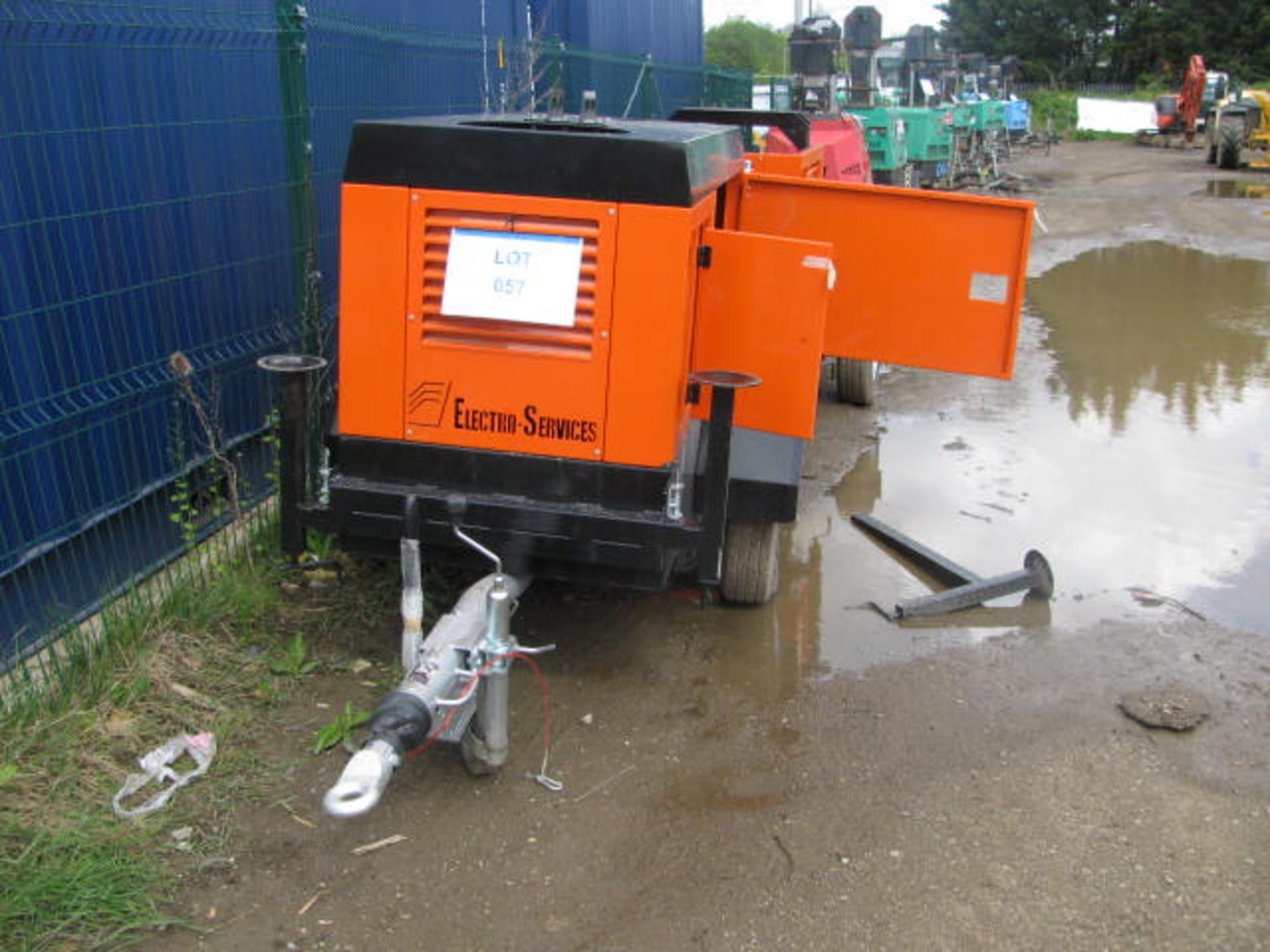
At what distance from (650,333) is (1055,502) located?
10.9 feet

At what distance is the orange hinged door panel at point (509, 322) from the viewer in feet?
13.0

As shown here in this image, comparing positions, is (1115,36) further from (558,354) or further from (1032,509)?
(558,354)

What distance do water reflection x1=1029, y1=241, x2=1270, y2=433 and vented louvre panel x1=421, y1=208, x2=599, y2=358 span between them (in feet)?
16.0

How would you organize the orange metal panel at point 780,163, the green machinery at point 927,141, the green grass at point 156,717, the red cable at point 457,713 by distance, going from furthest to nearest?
1. the green machinery at point 927,141
2. the orange metal panel at point 780,163
3. the red cable at point 457,713
4. the green grass at point 156,717

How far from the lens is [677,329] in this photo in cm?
399

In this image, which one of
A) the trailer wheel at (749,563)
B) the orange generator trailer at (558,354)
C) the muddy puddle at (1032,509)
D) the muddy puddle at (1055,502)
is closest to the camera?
the orange generator trailer at (558,354)

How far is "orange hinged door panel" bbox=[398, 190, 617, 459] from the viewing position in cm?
397

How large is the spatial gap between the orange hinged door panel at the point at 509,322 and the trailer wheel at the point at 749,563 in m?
0.93

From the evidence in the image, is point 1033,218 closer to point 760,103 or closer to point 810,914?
point 810,914

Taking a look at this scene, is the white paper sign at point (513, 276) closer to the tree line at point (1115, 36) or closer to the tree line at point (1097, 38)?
the tree line at point (1097, 38)

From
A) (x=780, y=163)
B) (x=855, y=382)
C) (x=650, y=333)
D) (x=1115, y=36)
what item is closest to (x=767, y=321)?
(x=650, y=333)

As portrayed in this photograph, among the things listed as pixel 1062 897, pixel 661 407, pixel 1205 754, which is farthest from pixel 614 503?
pixel 1205 754

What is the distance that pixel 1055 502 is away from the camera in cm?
637

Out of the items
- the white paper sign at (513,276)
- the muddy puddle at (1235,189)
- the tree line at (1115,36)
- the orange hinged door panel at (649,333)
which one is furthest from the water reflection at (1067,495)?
the tree line at (1115,36)
